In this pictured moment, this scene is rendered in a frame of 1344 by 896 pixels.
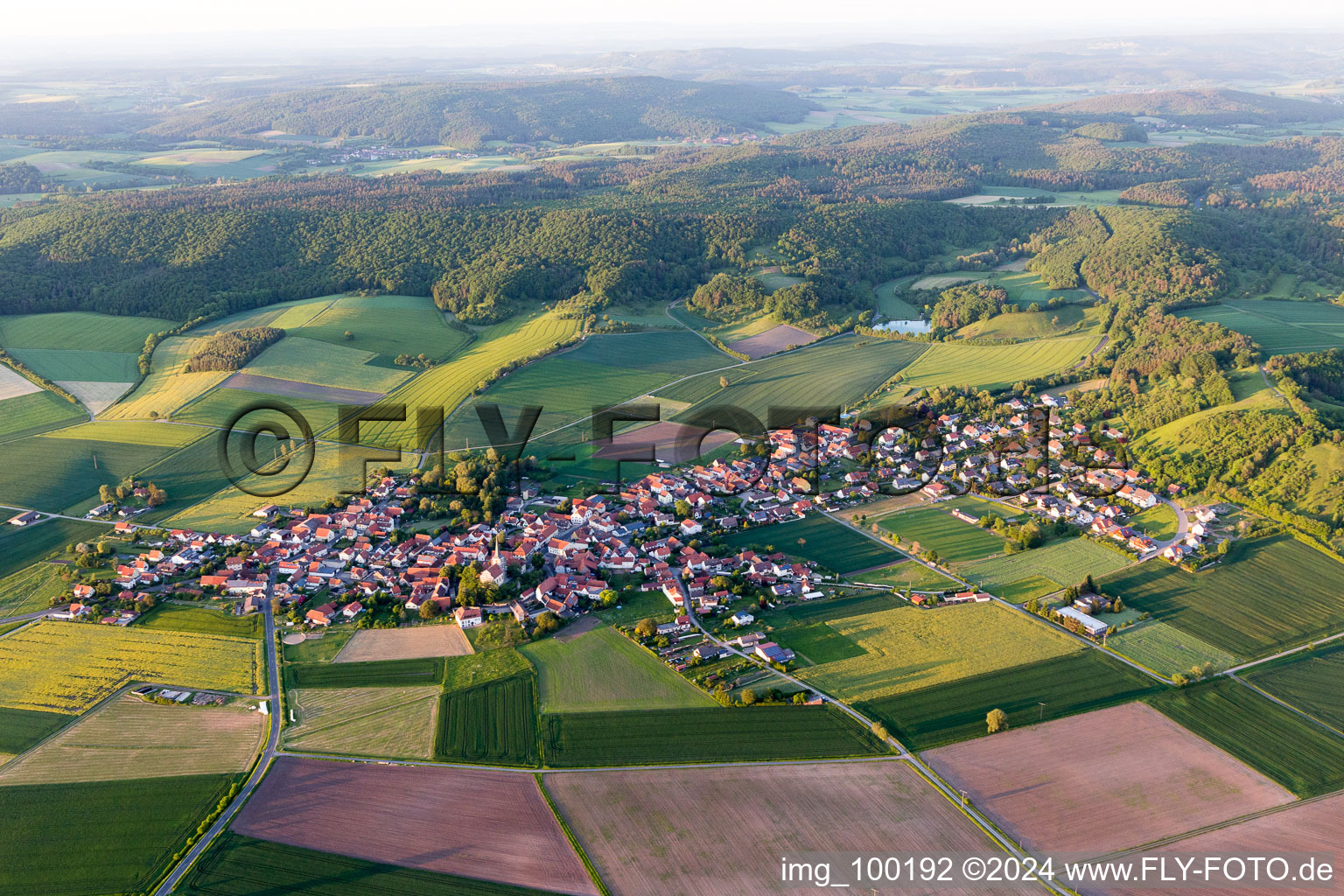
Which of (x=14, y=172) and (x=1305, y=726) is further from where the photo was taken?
(x=14, y=172)

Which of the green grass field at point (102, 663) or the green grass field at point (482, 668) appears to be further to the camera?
the green grass field at point (482, 668)

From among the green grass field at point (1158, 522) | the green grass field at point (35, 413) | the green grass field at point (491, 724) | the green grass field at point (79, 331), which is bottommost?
the green grass field at point (491, 724)

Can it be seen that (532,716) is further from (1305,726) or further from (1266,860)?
(1305,726)

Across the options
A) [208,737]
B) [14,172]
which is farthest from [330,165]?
[208,737]

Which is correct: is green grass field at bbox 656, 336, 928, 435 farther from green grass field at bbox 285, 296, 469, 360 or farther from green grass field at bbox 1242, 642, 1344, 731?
green grass field at bbox 1242, 642, 1344, 731

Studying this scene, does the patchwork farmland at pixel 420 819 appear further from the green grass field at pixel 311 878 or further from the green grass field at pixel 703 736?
the green grass field at pixel 703 736

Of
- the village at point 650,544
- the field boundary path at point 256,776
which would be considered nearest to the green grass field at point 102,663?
the field boundary path at point 256,776

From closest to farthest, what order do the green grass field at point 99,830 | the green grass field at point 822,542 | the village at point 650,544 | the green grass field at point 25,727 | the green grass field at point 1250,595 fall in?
the green grass field at point 99,830 → the green grass field at point 25,727 → the green grass field at point 1250,595 → the village at point 650,544 → the green grass field at point 822,542
